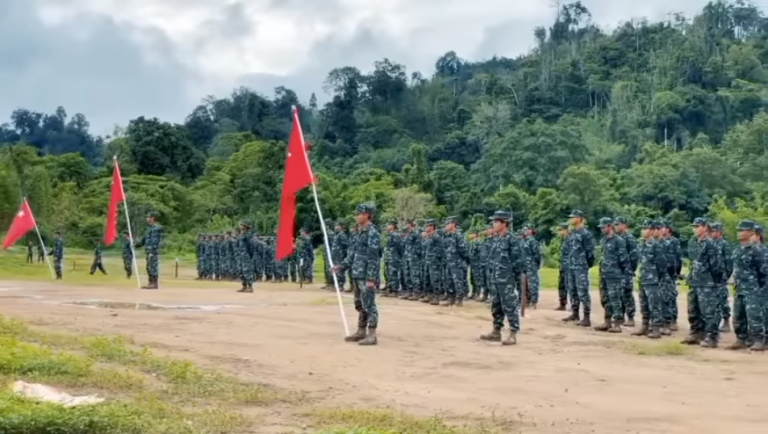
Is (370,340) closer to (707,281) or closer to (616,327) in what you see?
(616,327)

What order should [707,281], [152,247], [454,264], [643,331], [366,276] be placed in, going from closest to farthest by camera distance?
[366,276] → [707,281] → [643,331] → [454,264] → [152,247]

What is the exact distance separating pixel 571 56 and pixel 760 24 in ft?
76.4

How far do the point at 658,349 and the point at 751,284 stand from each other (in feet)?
5.45

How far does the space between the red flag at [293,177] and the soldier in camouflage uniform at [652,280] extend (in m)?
5.71

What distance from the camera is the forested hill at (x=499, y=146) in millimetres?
50031

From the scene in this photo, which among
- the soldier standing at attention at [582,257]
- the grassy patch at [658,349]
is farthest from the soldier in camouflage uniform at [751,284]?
Answer: the soldier standing at attention at [582,257]

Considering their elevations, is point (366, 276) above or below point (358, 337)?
above

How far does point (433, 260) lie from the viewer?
2092cm

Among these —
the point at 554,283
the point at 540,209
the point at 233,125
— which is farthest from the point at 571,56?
the point at 554,283

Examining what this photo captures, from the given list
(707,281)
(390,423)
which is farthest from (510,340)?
(390,423)

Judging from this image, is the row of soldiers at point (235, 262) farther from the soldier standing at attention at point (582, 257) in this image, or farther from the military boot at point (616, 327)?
the military boot at point (616, 327)

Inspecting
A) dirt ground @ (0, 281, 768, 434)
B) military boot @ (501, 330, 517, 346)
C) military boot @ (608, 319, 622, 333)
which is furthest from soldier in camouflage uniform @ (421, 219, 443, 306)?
military boot @ (501, 330, 517, 346)

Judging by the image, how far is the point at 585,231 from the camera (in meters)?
16.3

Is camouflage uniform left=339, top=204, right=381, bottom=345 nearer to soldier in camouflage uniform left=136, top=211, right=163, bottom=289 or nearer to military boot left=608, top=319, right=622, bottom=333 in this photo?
military boot left=608, top=319, right=622, bottom=333
